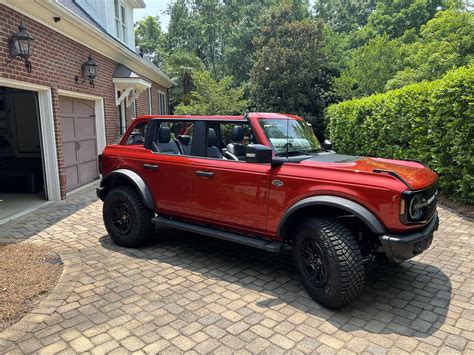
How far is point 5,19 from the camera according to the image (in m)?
5.90

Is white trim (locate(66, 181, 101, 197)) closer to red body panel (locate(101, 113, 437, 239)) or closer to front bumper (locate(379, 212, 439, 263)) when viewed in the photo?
red body panel (locate(101, 113, 437, 239))

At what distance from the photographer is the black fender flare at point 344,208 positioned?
3002 millimetres

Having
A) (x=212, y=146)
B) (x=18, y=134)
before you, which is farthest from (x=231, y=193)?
(x=18, y=134)

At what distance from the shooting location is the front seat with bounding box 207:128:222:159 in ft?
14.4

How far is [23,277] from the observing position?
3.82 meters

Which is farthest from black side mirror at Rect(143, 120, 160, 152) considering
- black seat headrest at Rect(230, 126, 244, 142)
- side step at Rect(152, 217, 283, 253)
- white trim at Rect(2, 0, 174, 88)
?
white trim at Rect(2, 0, 174, 88)

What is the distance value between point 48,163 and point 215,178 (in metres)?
5.11

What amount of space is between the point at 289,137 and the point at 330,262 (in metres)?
1.60

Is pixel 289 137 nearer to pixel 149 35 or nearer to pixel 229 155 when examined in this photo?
pixel 229 155

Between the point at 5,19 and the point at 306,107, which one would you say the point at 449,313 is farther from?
the point at 306,107

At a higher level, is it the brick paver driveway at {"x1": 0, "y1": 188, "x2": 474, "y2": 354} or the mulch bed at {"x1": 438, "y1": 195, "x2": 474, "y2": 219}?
the mulch bed at {"x1": 438, "y1": 195, "x2": 474, "y2": 219}

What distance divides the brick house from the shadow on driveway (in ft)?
11.4

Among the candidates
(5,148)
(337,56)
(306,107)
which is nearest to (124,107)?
(5,148)

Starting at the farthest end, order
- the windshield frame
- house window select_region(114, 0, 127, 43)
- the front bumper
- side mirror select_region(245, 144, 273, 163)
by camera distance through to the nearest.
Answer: house window select_region(114, 0, 127, 43), the windshield frame, side mirror select_region(245, 144, 273, 163), the front bumper
